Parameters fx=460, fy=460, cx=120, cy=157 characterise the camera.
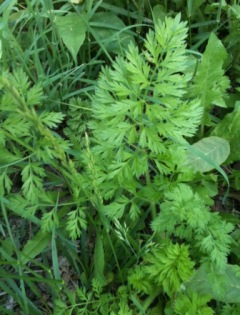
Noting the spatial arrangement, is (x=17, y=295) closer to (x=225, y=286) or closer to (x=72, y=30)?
(x=225, y=286)

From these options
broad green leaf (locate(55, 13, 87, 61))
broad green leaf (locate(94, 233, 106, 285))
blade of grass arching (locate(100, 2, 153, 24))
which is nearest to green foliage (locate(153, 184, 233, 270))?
broad green leaf (locate(94, 233, 106, 285))

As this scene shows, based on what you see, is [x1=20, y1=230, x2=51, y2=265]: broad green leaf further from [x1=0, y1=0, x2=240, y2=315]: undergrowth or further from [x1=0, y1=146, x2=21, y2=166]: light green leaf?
[x1=0, y1=146, x2=21, y2=166]: light green leaf

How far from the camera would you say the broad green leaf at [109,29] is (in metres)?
2.27

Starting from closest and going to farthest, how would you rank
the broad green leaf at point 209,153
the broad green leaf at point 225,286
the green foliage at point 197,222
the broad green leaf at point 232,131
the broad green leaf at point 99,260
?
the green foliage at point 197,222
the broad green leaf at point 225,286
the broad green leaf at point 99,260
the broad green leaf at point 209,153
the broad green leaf at point 232,131

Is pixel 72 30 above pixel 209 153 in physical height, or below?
above

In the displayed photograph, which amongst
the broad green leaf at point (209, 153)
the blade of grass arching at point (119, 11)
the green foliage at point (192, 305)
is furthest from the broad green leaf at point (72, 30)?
the green foliage at point (192, 305)

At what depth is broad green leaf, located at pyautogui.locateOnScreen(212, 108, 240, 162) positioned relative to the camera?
2082 mm

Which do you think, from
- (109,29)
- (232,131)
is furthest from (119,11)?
(232,131)

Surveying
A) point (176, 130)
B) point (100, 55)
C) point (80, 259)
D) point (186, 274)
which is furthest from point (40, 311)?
point (100, 55)

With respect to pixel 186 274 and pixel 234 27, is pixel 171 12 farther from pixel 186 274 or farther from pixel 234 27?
pixel 186 274

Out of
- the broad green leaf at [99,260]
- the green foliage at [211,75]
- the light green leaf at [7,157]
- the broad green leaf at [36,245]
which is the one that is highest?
the green foliage at [211,75]

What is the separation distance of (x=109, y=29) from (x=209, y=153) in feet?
2.75

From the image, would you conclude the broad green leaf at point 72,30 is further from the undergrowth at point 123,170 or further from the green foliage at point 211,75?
the green foliage at point 211,75

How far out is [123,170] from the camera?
5.26 feet
